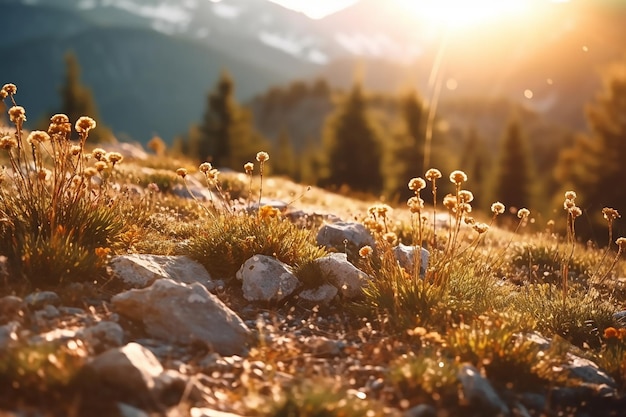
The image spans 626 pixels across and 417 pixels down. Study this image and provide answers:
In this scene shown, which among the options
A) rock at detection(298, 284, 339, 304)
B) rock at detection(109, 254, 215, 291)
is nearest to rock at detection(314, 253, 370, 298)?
rock at detection(298, 284, 339, 304)

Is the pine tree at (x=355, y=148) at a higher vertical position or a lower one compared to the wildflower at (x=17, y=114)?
lower

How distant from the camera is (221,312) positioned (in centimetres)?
455

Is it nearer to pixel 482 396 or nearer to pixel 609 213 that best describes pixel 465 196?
pixel 609 213

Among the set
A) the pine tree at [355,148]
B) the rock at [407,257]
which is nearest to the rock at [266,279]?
the rock at [407,257]

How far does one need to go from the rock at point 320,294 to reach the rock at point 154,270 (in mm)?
949

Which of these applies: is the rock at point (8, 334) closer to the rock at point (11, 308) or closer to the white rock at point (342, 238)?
the rock at point (11, 308)

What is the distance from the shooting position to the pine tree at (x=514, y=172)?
1566 inches

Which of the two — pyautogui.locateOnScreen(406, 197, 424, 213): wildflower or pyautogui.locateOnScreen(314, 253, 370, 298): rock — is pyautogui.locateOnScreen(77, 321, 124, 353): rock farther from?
pyautogui.locateOnScreen(406, 197, 424, 213): wildflower

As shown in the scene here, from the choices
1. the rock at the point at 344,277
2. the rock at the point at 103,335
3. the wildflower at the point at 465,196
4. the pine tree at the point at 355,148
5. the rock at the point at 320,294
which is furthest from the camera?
the pine tree at the point at 355,148

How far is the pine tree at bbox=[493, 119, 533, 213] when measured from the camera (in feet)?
131

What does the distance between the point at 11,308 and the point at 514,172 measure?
39617 mm

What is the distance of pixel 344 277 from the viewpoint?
5.70m

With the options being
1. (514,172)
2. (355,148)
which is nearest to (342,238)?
(355,148)

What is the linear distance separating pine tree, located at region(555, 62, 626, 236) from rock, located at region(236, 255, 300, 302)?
21.2 meters
